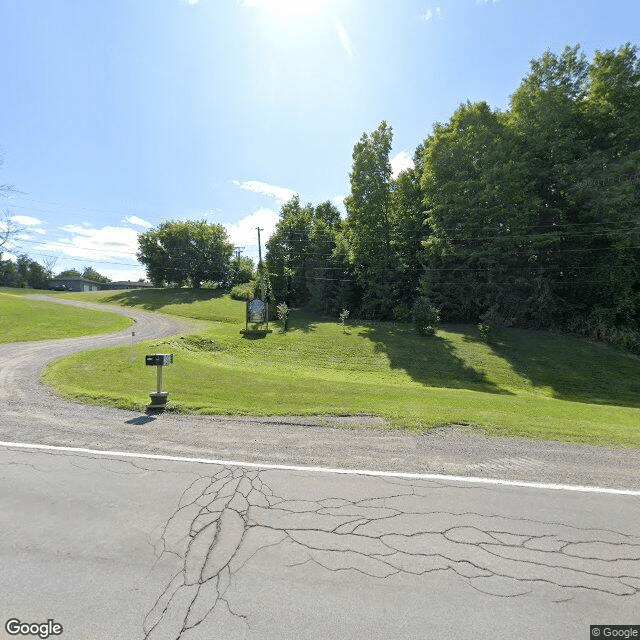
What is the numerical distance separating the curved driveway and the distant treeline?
2422 cm

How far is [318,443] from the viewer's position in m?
7.51

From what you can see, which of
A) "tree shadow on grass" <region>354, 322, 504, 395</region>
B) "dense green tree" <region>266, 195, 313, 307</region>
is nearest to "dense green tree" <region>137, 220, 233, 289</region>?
"dense green tree" <region>266, 195, 313, 307</region>

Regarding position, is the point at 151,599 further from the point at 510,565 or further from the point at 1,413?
the point at 1,413

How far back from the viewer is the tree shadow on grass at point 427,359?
20.1 m

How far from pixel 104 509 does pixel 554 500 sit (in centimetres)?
667

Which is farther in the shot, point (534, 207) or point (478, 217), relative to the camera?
point (478, 217)

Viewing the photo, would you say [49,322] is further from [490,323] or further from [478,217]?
[478,217]

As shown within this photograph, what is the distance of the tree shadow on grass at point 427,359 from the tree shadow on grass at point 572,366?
334cm

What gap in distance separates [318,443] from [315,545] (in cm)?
339

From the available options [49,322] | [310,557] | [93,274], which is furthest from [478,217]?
[93,274]

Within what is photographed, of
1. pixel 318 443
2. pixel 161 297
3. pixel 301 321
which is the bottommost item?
pixel 318 443

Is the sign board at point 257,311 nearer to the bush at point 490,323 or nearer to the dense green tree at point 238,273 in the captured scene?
the bush at point 490,323

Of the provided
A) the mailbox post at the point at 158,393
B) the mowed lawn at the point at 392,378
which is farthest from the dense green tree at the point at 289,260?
the mailbox post at the point at 158,393

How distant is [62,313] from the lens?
35.9m
